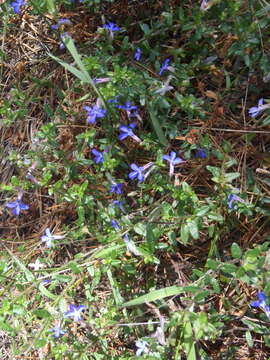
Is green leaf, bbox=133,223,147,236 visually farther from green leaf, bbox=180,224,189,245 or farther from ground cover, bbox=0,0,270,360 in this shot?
green leaf, bbox=180,224,189,245

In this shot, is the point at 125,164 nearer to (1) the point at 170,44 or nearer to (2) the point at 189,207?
(2) the point at 189,207

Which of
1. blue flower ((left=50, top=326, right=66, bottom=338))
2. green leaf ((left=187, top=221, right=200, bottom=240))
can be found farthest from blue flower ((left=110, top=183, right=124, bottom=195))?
blue flower ((left=50, top=326, right=66, bottom=338))

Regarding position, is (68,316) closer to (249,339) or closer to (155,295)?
(155,295)

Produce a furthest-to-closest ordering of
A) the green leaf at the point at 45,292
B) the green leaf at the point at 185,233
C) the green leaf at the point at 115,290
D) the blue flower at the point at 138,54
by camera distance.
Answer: the blue flower at the point at 138,54 < the green leaf at the point at 115,290 < the green leaf at the point at 45,292 < the green leaf at the point at 185,233

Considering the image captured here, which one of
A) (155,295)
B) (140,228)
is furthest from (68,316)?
(140,228)

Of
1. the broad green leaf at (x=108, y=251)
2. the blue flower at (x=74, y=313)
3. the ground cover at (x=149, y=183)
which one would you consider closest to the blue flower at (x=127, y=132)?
the ground cover at (x=149, y=183)

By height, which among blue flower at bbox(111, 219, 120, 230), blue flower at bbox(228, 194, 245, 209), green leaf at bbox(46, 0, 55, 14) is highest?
green leaf at bbox(46, 0, 55, 14)

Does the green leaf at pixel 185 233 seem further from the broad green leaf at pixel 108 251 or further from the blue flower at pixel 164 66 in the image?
the blue flower at pixel 164 66

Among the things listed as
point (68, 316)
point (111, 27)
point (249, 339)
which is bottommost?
point (249, 339)
